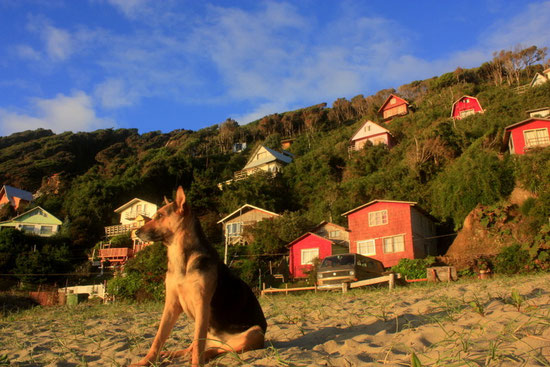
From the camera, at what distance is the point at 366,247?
29250 millimetres

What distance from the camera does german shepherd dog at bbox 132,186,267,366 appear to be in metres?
3.73

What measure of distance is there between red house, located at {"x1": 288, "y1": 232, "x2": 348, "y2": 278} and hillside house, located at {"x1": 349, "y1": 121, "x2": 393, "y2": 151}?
2200 centimetres

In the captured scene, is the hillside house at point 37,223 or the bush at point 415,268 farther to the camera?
the hillside house at point 37,223

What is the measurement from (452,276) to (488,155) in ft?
63.8

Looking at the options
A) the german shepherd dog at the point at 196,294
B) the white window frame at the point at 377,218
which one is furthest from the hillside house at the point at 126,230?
the german shepherd dog at the point at 196,294

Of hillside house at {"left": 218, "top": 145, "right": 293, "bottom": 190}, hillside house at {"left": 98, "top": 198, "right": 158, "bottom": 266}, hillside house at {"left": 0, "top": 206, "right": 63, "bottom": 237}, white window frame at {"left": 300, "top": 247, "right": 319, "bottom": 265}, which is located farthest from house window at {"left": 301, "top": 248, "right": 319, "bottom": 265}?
hillside house at {"left": 0, "top": 206, "right": 63, "bottom": 237}

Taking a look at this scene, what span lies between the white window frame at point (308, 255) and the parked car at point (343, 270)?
37.7ft

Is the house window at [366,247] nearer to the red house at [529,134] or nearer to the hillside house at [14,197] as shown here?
the red house at [529,134]

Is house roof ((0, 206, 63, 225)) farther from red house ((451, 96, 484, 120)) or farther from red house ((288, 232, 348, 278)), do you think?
red house ((451, 96, 484, 120))

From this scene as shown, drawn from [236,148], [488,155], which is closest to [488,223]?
[488,155]

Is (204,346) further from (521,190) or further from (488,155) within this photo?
(488,155)

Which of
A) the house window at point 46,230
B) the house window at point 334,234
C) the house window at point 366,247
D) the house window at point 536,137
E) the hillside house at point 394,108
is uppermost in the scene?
the hillside house at point 394,108

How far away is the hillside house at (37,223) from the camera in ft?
149

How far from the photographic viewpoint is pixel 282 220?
3356cm
